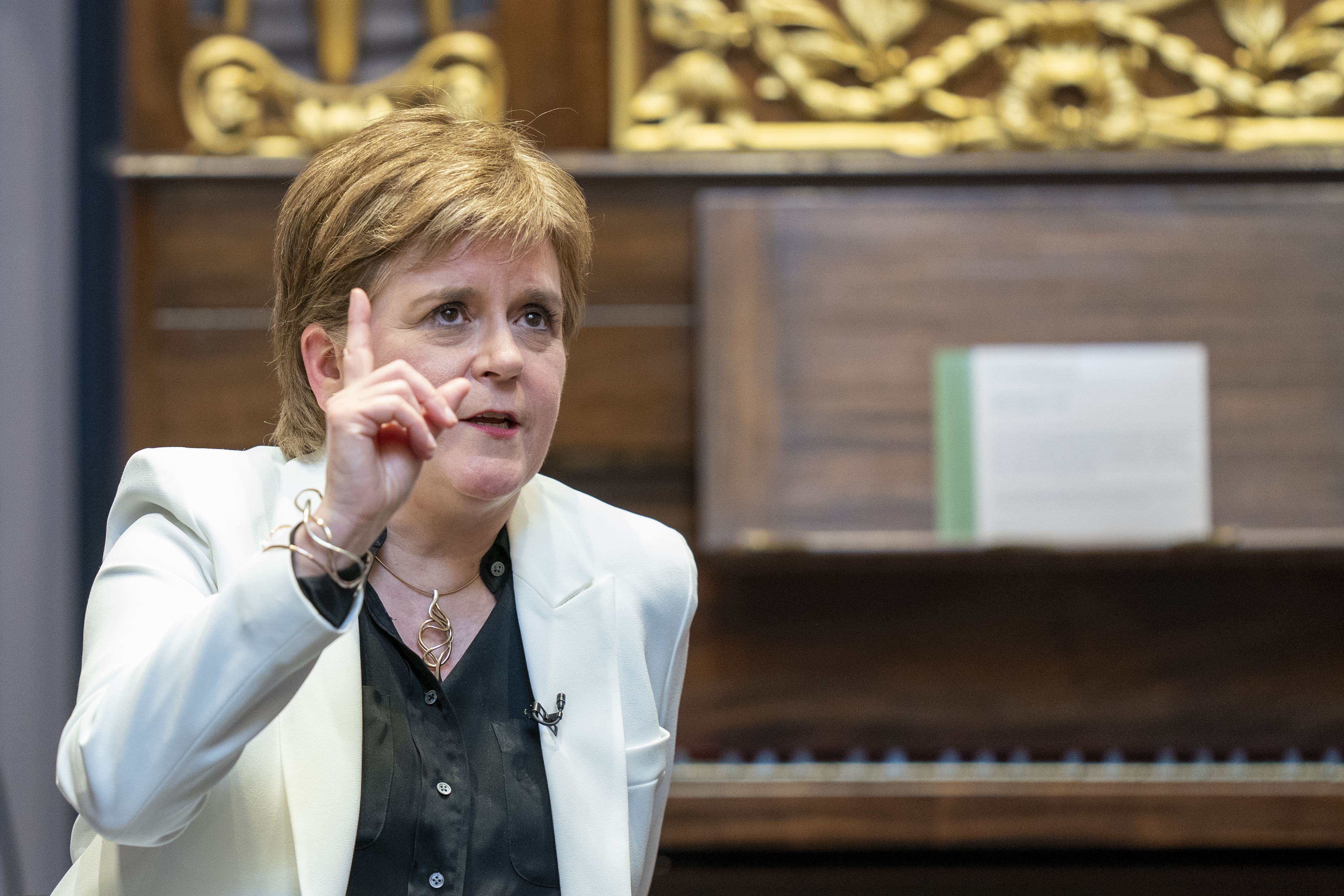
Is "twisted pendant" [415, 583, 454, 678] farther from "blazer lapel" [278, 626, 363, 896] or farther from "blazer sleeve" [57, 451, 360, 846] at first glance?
"blazer sleeve" [57, 451, 360, 846]

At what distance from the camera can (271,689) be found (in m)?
1.21

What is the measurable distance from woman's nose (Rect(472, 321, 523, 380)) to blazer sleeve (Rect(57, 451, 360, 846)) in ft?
1.21

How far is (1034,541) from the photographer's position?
3.06m

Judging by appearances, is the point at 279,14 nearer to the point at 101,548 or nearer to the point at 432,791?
the point at 101,548

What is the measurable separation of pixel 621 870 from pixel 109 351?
236 cm

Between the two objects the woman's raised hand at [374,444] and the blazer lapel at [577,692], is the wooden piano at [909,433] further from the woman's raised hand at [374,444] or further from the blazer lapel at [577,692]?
the woman's raised hand at [374,444]

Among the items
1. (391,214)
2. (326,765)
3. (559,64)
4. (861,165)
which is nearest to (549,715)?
(326,765)

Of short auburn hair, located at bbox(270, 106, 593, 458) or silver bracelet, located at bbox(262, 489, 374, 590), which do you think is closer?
silver bracelet, located at bbox(262, 489, 374, 590)

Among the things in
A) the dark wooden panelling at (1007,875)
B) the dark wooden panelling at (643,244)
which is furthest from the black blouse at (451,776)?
the dark wooden panelling at (643,244)

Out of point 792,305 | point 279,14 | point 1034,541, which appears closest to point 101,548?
point 279,14

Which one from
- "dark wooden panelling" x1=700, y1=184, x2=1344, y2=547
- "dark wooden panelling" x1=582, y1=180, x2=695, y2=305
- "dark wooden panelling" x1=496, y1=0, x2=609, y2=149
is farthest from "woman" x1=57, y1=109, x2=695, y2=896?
Answer: "dark wooden panelling" x1=496, y1=0, x2=609, y2=149

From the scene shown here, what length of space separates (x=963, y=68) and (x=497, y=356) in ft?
7.38

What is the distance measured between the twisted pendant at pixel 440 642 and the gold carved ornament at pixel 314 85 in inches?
77.8

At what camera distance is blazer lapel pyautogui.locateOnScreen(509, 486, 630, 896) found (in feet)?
4.99
